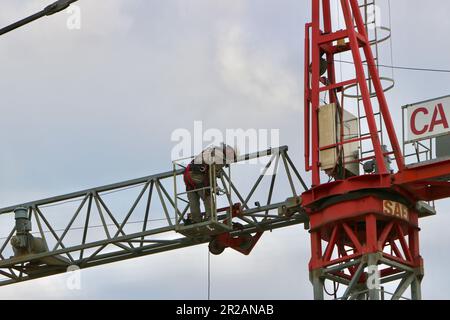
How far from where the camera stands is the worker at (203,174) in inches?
2196

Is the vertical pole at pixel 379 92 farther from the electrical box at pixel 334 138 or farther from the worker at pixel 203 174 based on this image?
the worker at pixel 203 174

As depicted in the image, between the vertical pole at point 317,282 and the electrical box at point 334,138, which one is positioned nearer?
the vertical pole at point 317,282

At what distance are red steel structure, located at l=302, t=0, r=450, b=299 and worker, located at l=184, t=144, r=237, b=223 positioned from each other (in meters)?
2.80

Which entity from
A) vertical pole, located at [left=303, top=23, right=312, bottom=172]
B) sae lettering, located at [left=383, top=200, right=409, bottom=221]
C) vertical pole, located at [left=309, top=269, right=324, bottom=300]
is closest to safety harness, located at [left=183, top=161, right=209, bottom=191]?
vertical pole, located at [left=303, top=23, right=312, bottom=172]

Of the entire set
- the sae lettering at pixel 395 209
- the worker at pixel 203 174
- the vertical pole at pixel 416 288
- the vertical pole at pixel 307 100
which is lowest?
the vertical pole at pixel 416 288

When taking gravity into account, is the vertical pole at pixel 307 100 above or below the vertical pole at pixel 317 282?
above

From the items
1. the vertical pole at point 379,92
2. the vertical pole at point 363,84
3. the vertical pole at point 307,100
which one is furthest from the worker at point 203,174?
the vertical pole at point 379,92

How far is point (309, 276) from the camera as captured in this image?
173 ft

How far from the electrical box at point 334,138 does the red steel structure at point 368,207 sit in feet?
0.61

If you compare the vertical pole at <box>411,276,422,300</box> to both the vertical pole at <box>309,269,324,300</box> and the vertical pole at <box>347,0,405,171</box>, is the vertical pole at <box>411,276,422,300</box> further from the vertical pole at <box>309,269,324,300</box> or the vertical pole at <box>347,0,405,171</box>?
the vertical pole at <box>347,0,405,171</box>

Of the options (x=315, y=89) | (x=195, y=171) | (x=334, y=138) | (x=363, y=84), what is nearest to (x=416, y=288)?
(x=334, y=138)

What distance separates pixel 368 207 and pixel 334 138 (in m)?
3.43
